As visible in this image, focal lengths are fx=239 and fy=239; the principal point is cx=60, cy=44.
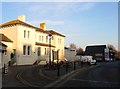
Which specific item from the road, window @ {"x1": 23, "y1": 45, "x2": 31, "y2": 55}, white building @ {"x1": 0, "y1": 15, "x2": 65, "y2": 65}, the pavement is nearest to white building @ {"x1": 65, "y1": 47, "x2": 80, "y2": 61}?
white building @ {"x1": 0, "y1": 15, "x2": 65, "y2": 65}

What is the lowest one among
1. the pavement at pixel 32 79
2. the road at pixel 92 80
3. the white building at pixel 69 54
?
the road at pixel 92 80

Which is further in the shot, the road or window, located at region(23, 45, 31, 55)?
window, located at region(23, 45, 31, 55)

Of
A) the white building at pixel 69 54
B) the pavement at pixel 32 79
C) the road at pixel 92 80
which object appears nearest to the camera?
the pavement at pixel 32 79


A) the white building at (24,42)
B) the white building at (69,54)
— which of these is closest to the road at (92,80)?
the white building at (24,42)

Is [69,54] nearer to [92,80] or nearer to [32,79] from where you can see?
[92,80]

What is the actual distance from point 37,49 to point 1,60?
38.3 ft

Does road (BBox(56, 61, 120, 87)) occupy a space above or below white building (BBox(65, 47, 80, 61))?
below

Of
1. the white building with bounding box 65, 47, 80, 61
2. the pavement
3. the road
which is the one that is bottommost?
the road

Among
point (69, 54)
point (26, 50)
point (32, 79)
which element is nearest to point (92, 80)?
point (32, 79)

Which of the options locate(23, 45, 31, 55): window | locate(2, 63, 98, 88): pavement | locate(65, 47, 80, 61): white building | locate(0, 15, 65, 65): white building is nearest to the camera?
locate(2, 63, 98, 88): pavement

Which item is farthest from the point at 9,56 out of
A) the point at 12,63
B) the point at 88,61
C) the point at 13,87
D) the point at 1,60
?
the point at 13,87

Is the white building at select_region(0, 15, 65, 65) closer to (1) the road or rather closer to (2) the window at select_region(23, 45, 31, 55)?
(2) the window at select_region(23, 45, 31, 55)

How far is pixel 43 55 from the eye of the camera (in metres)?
46.3

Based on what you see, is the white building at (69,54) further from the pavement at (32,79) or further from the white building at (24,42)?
the pavement at (32,79)
